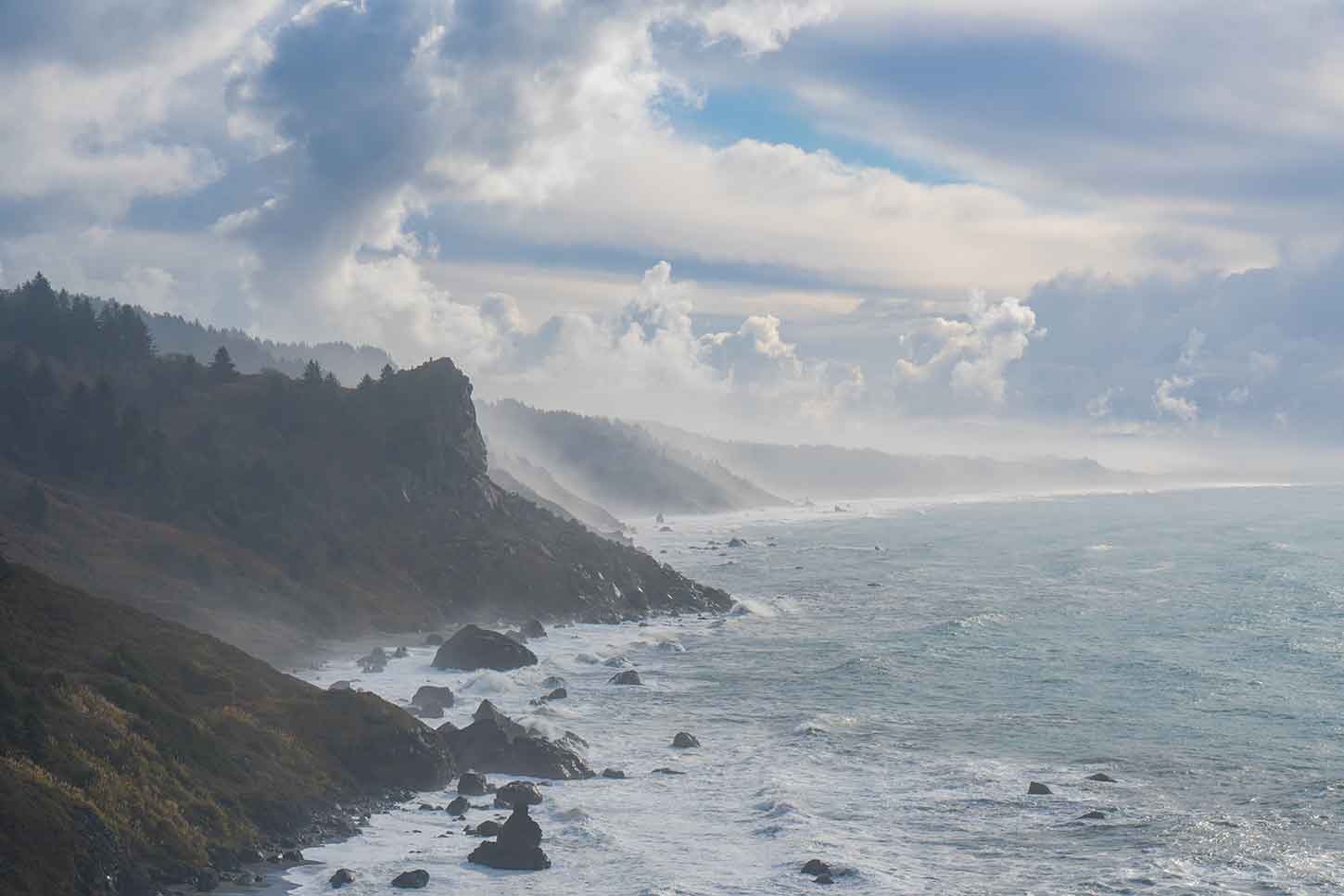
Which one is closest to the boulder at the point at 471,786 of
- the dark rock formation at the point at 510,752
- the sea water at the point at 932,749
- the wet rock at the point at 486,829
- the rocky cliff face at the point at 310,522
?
the sea water at the point at 932,749

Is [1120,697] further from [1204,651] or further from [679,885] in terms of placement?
[679,885]

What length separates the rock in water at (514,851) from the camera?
41.3 metres

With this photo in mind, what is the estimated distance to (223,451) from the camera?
117375 millimetres

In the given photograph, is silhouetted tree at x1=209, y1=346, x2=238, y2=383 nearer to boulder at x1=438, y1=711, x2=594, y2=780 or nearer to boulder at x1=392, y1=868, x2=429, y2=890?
boulder at x1=438, y1=711, x2=594, y2=780

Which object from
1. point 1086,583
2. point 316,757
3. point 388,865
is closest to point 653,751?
point 316,757

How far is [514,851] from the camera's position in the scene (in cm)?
4156

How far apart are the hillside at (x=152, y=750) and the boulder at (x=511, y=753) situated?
85.9 inches

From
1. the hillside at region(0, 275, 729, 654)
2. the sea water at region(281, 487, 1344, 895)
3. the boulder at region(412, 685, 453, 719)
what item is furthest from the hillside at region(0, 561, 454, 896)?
the hillside at region(0, 275, 729, 654)

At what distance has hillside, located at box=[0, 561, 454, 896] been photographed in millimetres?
35781

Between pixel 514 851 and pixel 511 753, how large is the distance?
1409 centimetres

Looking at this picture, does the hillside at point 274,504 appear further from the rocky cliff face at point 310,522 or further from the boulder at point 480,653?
the boulder at point 480,653

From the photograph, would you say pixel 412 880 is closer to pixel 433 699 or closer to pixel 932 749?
pixel 433 699

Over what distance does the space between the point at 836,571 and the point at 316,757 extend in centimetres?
10713

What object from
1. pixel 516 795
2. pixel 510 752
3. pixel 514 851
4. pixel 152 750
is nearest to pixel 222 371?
pixel 510 752
